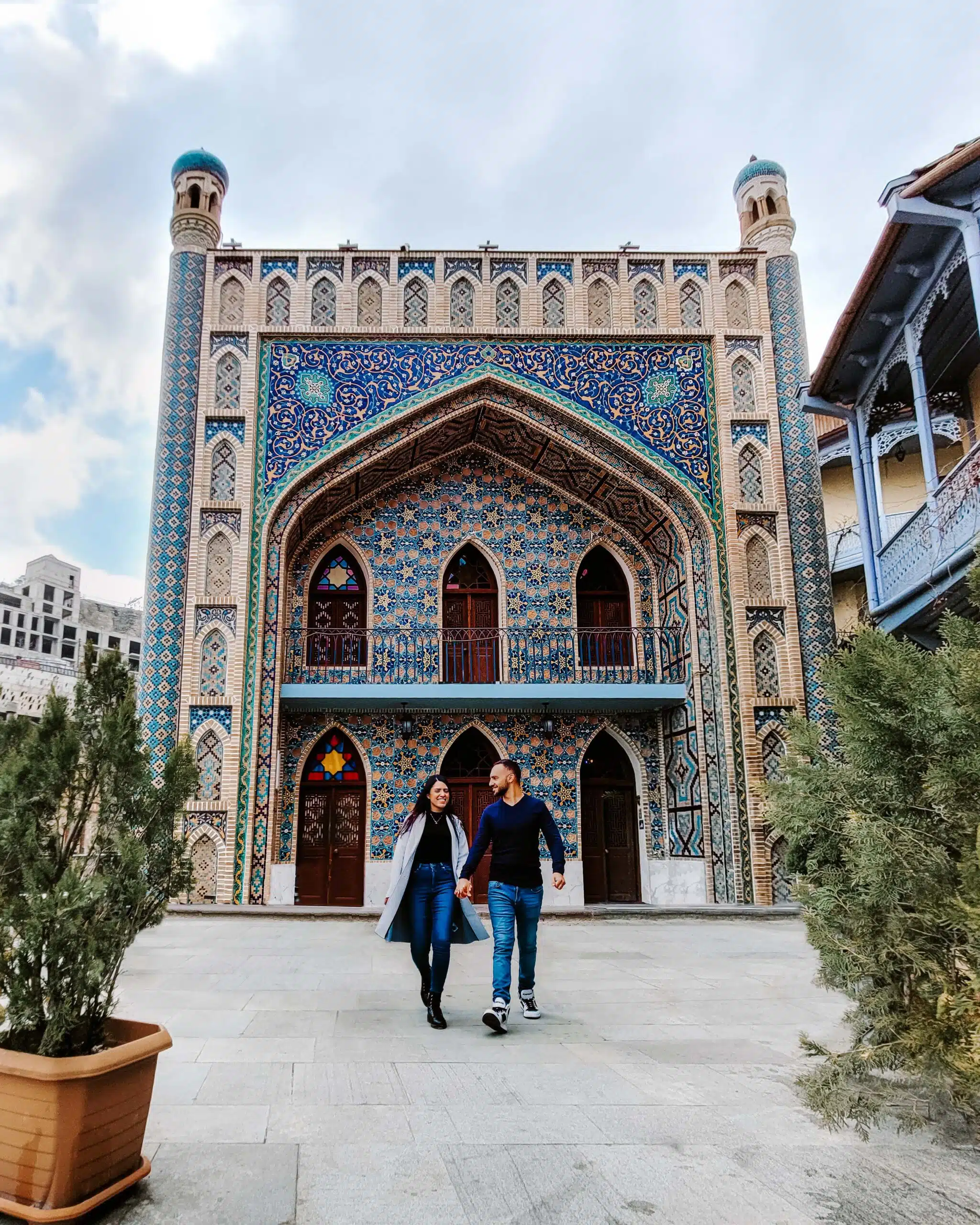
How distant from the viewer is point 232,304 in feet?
44.1

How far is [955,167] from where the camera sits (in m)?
7.81

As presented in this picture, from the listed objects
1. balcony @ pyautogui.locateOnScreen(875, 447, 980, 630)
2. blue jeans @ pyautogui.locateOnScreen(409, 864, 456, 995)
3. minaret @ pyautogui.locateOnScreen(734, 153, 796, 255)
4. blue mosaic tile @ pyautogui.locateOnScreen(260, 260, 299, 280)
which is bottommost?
blue jeans @ pyautogui.locateOnScreen(409, 864, 456, 995)

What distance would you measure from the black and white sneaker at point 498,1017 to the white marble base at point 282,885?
782cm

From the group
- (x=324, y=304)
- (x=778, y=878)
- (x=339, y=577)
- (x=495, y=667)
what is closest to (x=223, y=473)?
(x=339, y=577)

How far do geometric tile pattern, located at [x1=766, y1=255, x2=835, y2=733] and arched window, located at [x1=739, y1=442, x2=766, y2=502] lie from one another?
1.17 ft

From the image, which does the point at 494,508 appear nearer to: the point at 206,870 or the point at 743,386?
the point at 743,386

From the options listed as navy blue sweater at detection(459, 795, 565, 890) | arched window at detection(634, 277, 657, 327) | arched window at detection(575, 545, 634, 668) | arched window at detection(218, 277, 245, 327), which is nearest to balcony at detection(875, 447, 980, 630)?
arched window at detection(575, 545, 634, 668)

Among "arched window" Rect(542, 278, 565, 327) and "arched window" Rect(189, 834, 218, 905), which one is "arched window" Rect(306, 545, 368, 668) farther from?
"arched window" Rect(542, 278, 565, 327)

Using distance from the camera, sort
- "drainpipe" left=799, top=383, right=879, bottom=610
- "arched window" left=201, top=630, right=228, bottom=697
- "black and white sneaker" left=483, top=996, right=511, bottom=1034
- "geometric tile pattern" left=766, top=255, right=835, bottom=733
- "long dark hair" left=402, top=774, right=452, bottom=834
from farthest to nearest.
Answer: "geometric tile pattern" left=766, top=255, right=835, bottom=733 → "arched window" left=201, top=630, right=228, bottom=697 → "drainpipe" left=799, top=383, right=879, bottom=610 → "long dark hair" left=402, top=774, right=452, bottom=834 → "black and white sneaker" left=483, top=996, right=511, bottom=1034

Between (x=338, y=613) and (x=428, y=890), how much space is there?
29.1ft

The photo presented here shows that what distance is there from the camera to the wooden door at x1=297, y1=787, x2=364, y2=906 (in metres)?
12.7

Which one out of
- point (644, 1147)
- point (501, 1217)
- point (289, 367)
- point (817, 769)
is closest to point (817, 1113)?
point (644, 1147)

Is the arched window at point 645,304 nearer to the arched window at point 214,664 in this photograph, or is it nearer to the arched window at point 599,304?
the arched window at point 599,304

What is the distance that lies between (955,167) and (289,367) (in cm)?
849
